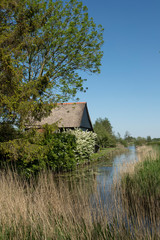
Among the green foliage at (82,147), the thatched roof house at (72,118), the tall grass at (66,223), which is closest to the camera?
the tall grass at (66,223)

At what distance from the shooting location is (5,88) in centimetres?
700

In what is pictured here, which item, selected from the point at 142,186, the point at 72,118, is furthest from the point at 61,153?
the point at 72,118

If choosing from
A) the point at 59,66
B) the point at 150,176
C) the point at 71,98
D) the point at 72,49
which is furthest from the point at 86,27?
the point at 150,176

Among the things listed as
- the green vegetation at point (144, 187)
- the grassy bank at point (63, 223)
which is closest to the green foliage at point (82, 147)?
the green vegetation at point (144, 187)

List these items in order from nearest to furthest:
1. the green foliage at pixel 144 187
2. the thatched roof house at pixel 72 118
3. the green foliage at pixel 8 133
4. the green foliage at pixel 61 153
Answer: the green foliage at pixel 144 187 → the green foliage at pixel 8 133 → the green foliage at pixel 61 153 → the thatched roof house at pixel 72 118

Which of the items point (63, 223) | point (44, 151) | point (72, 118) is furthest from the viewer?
point (72, 118)

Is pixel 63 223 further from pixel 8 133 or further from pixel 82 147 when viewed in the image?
pixel 82 147

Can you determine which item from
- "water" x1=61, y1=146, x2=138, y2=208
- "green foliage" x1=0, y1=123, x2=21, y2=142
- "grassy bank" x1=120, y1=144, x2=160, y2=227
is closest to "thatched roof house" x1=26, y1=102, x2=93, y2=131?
"water" x1=61, y1=146, x2=138, y2=208

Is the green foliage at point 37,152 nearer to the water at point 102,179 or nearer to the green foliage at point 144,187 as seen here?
the water at point 102,179

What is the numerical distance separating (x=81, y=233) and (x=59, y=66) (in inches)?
453

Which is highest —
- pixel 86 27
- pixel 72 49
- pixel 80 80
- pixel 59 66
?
pixel 86 27

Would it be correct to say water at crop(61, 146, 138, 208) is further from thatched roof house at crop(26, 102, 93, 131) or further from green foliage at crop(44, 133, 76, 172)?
thatched roof house at crop(26, 102, 93, 131)

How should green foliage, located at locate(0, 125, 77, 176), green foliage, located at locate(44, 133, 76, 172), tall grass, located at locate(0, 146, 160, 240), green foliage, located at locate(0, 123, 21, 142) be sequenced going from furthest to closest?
green foliage, located at locate(44, 133, 76, 172) < green foliage, located at locate(0, 123, 21, 142) < green foliage, located at locate(0, 125, 77, 176) < tall grass, located at locate(0, 146, 160, 240)

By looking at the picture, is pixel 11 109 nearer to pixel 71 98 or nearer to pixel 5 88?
pixel 5 88
